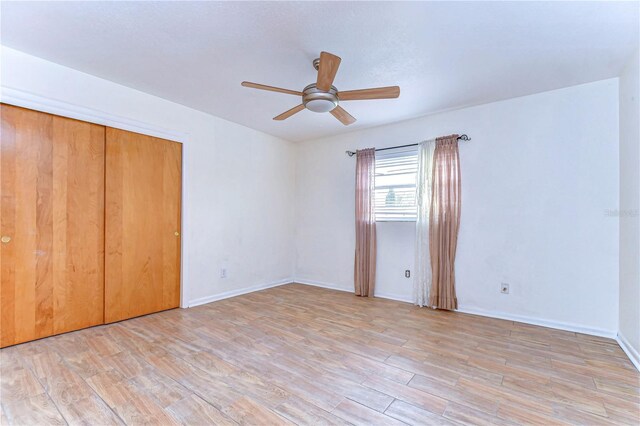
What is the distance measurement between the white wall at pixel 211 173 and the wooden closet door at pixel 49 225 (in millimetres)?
254

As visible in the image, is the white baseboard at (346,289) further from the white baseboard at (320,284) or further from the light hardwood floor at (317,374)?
the light hardwood floor at (317,374)

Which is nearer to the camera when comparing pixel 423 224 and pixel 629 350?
pixel 629 350

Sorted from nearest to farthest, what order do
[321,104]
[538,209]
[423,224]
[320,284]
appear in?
[321,104], [538,209], [423,224], [320,284]

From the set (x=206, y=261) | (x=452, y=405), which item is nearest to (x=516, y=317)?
(x=452, y=405)

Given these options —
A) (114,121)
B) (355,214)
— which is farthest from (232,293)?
(114,121)

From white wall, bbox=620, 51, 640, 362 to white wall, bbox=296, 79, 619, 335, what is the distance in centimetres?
14

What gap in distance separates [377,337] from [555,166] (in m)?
2.65

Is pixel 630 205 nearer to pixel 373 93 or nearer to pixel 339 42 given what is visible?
pixel 373 93

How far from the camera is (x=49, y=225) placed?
270 cm

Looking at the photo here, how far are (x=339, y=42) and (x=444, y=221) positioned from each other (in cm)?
251

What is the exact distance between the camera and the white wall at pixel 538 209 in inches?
114

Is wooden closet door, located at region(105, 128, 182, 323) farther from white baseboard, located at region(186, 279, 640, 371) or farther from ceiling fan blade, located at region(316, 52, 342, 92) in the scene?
ceiling fan blade, located at region(316, 52, 342, 92)

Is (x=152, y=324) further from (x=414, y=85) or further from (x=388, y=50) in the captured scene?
(x=414, y=85)

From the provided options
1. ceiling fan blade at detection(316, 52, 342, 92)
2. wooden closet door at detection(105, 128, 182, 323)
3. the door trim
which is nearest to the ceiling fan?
ceiling fan blade at detection(316, 52, 342, 92)
